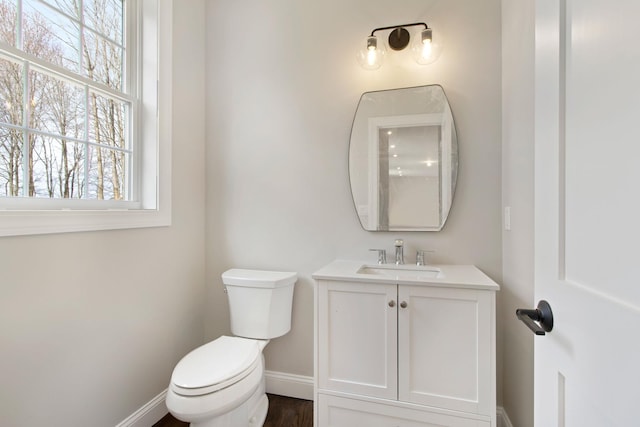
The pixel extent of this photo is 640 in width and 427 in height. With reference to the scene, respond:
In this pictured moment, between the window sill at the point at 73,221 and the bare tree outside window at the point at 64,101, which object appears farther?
the bare tree outside window at the point at 64,101

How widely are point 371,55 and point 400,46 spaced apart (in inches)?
6.7

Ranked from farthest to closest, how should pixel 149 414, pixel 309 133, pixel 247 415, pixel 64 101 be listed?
pixel 309 133
pixel 149 414
pixel 247 415
pixel 64 101

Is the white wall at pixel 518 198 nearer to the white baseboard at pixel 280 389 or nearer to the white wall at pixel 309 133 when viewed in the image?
the white wall at pixel 309 133

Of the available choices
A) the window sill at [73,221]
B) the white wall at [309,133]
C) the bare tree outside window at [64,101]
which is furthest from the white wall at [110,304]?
the bare tree outside window at [64,101]

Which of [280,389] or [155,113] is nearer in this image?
[155,113]

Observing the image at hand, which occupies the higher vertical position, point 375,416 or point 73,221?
point 73,221

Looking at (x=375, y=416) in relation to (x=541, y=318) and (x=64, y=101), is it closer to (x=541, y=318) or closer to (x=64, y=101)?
(x=541, y=318)

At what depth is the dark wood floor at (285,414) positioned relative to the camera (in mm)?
1736

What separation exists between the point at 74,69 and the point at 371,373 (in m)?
2.04

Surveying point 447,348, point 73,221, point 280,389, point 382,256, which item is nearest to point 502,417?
point 447,348

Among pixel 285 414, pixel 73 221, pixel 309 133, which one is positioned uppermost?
pixel 309 133

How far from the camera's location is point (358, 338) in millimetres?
1480

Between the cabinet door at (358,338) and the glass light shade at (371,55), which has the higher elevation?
the glass light shade at (371,55)

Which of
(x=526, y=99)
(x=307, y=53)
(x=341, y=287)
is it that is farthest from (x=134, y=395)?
(x=526, y=99)
